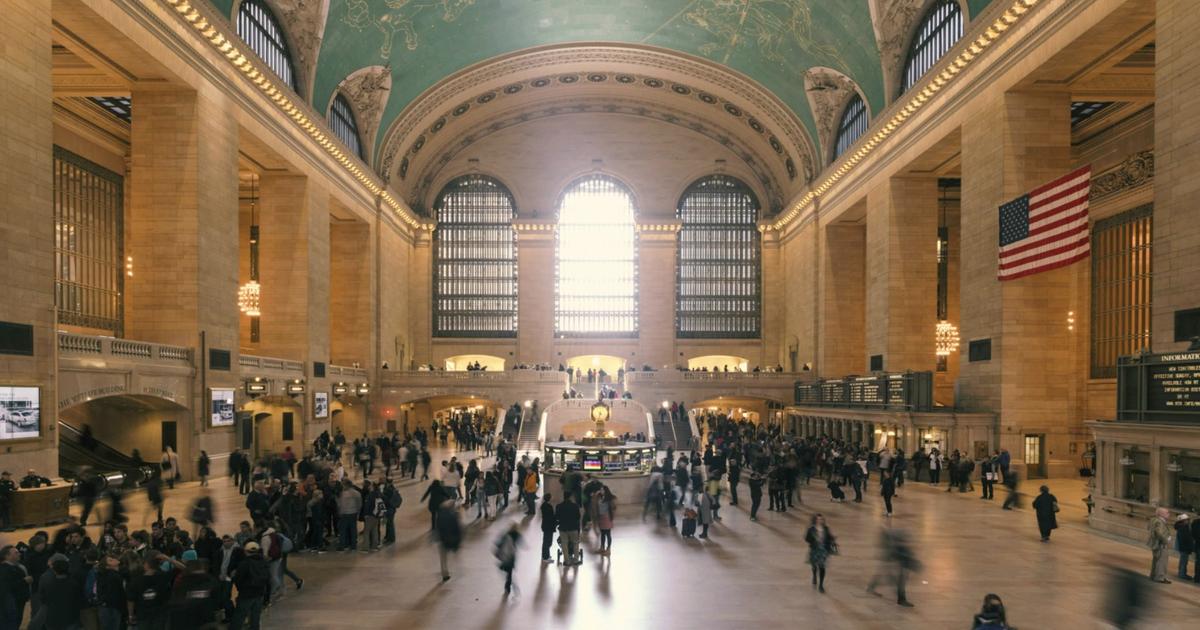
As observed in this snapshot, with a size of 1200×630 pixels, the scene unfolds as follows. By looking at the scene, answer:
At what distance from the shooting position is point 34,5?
1530cm

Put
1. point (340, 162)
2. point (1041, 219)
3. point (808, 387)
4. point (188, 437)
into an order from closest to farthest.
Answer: point (1041, 219), point (188, 437), point (340, 162), point (808, 387)

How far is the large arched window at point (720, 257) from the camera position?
48094 millimetres

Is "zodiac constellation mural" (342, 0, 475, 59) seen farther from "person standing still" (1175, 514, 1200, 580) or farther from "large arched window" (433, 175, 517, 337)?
"person standing still" (1175, 514, 1200, 580)

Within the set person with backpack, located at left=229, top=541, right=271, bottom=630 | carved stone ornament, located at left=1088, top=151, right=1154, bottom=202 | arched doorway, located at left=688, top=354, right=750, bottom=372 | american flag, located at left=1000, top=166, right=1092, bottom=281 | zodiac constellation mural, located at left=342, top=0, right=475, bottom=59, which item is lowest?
person with backpack, located at left=229, top=541, right=271, bottom=630

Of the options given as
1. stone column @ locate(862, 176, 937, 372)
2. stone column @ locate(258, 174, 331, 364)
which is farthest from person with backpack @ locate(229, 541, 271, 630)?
stone column @ locate(862, 176, 937, 372)

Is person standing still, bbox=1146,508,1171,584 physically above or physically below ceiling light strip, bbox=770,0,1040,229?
below

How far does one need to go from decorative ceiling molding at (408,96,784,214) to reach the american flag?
2559 cm

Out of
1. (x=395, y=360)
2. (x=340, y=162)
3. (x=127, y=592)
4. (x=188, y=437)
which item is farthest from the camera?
(x=395, y=360)

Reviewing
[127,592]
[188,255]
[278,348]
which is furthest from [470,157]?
[127,592]

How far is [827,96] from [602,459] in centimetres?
2232

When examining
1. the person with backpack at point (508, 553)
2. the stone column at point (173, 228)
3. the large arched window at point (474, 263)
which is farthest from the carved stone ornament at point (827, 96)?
the person with backpack at point (508, 553)

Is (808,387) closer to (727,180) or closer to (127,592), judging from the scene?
(727,180)

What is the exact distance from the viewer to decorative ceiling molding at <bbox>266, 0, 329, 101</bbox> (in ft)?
88.3

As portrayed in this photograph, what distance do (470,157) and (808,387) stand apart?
2206 centimetres
